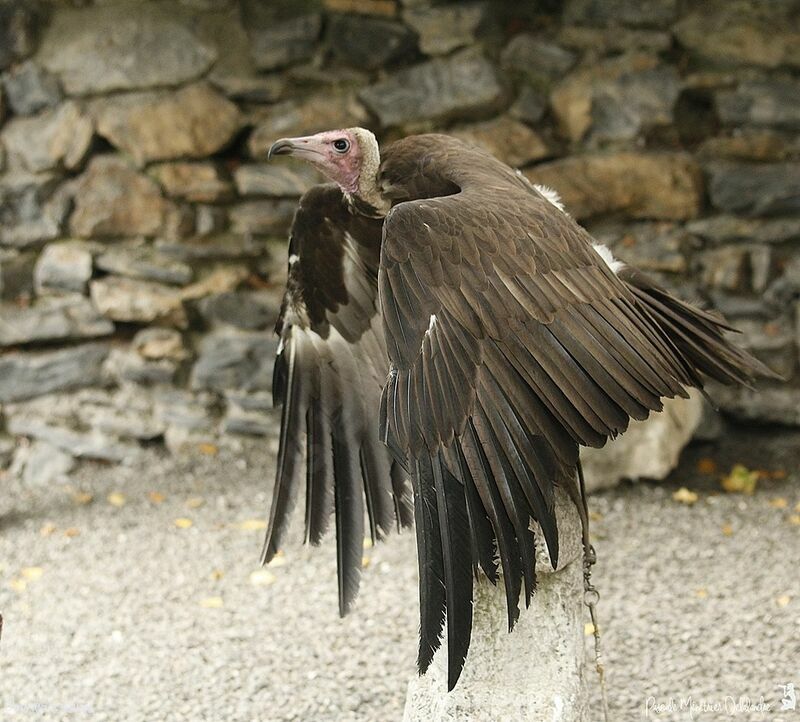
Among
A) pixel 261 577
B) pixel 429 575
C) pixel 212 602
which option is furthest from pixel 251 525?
pixel 429 575

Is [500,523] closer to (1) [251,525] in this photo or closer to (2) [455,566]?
(2) [455,566]

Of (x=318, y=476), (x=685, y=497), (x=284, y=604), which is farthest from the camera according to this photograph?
(x=685, y=497)

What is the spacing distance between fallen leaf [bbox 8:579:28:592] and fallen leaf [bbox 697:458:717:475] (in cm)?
239

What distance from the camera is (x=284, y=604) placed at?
331cm

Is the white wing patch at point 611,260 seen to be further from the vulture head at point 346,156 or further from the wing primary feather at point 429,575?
the wing primary feather at point 429,575

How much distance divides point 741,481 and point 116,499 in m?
2.33

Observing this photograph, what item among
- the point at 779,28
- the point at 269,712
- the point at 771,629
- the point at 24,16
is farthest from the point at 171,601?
the point at 779,28

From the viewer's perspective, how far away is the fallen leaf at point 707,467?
13.3 feet

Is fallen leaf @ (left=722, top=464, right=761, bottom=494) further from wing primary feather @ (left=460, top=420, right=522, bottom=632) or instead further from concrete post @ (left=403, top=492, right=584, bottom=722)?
wing primary feather @ (left=460, top=420, right=522, bottom=632)

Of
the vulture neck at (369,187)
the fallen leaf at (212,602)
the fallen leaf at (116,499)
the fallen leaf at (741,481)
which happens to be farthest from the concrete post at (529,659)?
the fallen leaf at (116,499)

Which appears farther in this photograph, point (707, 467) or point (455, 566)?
point (707, 467)

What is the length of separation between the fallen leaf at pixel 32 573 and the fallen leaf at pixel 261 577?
0.72 metres

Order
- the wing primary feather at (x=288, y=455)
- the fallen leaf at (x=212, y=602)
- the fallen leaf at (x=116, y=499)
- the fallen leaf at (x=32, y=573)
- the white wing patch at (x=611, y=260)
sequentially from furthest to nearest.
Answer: the fallen leaf at (x=116, y=499), the fallen leaf at (x=32, y=573), the fallen leaf at (x=212, y=602), the wing primary feather at (x=288, y=455), the white wing patch at (x=611, y=260)

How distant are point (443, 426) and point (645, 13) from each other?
2.63 m
